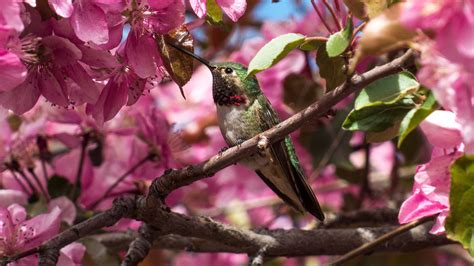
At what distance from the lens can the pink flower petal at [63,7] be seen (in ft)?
4.47

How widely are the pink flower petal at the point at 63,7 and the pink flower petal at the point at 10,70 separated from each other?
0.10 m

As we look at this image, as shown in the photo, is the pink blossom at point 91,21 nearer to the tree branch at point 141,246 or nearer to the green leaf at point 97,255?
the tree branch at point 141,246

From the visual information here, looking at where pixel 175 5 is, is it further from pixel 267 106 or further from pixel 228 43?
pixel 228 43

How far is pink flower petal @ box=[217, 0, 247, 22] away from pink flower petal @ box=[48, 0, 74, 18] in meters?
0.28

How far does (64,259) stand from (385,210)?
3.02 ft

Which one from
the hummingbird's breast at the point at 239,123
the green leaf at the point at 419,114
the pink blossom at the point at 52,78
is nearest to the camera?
the green leaf at the point at 419,114

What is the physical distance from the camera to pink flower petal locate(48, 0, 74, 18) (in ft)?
4.47

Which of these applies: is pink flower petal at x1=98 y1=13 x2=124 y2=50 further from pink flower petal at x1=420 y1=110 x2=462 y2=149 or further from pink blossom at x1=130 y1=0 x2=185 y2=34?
pink flower petal at x1=420 y1=110 x2=462 y2=149

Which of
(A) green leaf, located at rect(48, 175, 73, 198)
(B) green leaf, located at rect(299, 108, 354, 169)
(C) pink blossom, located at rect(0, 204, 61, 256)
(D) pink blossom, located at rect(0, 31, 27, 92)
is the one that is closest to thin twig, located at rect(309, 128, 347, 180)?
(B) green leaf, located at rect(299, 108, 354, 169)

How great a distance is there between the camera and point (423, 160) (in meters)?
2.89

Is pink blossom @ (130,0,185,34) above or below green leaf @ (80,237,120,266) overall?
above

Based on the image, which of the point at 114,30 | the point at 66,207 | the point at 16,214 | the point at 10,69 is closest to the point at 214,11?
the point at 114,30

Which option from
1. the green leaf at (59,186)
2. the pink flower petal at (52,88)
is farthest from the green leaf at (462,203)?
the green leaf at (59,186)

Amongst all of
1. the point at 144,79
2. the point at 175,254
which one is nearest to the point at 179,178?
the point at 144,79
